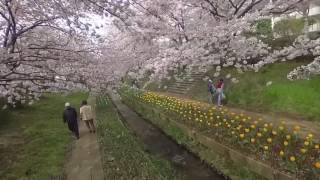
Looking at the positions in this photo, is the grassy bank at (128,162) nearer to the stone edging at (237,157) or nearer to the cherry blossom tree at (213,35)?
the stone edging at (237,157)

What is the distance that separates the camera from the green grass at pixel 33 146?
10.6m

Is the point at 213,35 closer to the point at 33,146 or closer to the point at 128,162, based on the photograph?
the point at 128,162

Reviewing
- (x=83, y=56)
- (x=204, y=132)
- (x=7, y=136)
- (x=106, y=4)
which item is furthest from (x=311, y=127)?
(x=7, y=136)

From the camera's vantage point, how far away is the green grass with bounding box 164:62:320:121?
532 inches

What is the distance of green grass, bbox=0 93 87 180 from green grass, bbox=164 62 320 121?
30.2 ft

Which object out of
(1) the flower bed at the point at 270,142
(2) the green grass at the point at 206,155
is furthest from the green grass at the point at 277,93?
(2) the green grass at the point at 206,155

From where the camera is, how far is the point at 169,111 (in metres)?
16.4

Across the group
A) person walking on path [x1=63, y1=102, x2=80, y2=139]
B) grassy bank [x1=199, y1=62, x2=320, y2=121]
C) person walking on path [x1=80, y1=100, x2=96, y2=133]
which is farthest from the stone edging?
person walking on path [x1=63, y1=102, x2=80, y2=139]

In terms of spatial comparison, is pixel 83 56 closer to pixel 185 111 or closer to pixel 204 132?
pixel 204 132

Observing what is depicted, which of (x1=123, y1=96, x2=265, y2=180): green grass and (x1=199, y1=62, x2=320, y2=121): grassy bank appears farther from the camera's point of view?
(x1=199, y1=62, x2=320, y2=121): grassy bank

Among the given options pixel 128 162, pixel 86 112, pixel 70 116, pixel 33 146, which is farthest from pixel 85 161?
pixel 86 112

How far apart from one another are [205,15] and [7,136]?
37.7 ft

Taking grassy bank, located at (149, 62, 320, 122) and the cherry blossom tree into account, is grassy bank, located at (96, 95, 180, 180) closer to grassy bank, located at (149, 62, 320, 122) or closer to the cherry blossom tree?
the cherry blossom tree

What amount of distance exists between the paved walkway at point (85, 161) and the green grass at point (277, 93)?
315 inches
